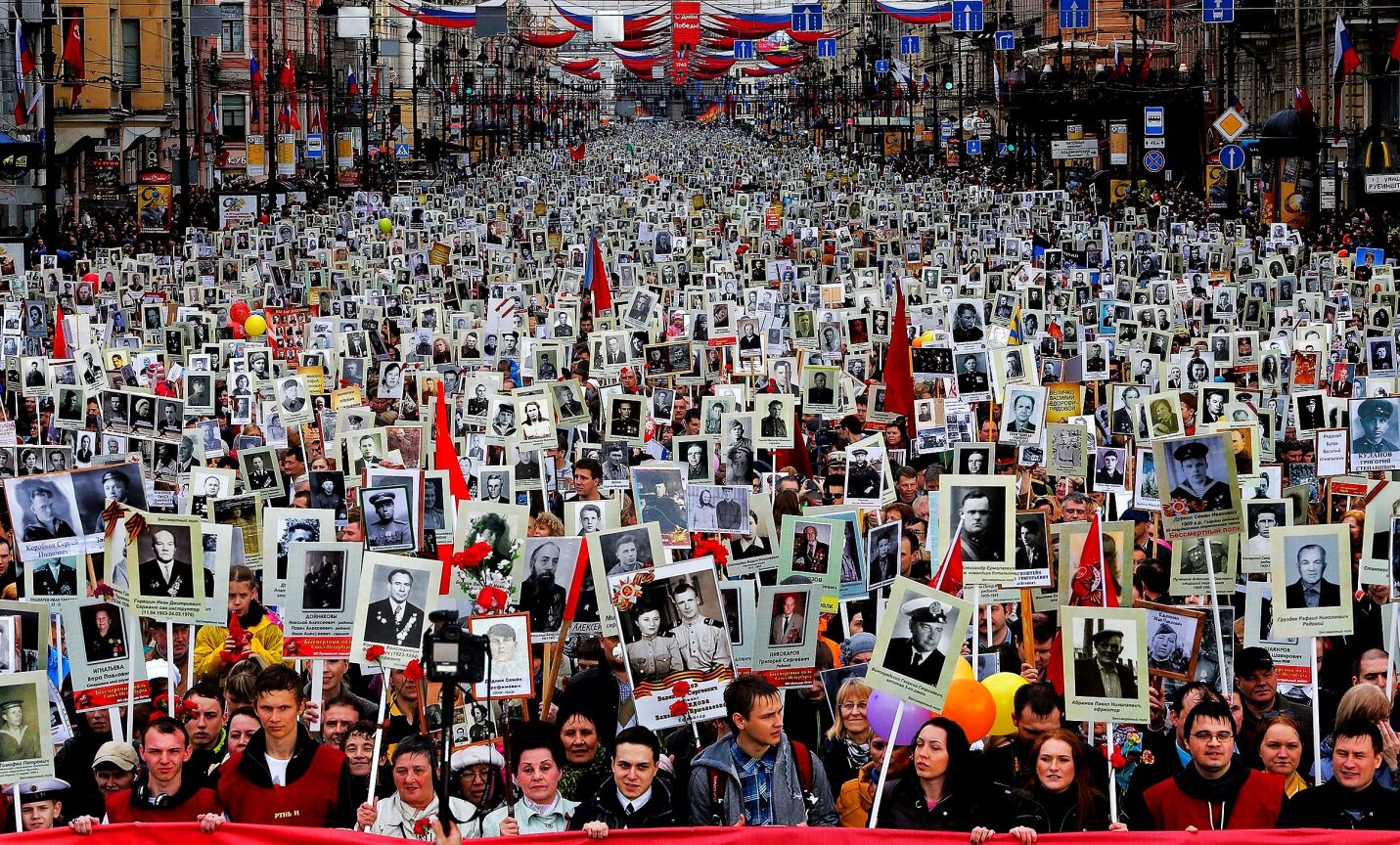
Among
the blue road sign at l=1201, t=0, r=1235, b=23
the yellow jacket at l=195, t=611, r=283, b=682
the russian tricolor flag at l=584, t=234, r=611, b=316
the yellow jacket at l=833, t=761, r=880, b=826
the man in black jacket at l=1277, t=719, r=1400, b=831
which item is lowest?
the yellow jacket at l=833, t=761, r=880, b=826

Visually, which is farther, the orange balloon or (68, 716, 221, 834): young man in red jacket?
the orange balloon

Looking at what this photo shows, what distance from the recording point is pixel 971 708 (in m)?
8.88

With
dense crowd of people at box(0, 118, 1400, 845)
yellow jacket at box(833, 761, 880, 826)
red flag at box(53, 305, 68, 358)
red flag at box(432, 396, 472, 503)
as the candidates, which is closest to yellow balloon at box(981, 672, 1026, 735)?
dense crowd of people at box(0, 118, 1400, 845)

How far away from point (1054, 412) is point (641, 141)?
6242 inches

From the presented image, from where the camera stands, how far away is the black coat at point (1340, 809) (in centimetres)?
762

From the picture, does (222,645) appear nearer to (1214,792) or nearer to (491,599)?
(491,599)

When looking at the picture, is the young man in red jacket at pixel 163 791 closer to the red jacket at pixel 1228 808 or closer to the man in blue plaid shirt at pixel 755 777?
the man in blue plaid shirt at pixel 755 777

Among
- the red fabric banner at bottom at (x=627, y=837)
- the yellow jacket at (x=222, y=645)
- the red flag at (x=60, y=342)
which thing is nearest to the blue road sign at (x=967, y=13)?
the red flag at (x=60, y=342)

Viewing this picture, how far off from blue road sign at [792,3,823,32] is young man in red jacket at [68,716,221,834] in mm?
60036

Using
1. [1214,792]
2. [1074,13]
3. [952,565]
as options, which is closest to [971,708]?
[1214,792]

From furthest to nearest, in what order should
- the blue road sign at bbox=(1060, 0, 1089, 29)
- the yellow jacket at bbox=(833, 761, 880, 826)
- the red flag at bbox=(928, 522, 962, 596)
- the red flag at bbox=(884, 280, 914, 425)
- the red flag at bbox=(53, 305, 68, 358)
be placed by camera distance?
the blue road sign at bbox=(1060, 0, 1089, 29) → the red flag at bbox=(53, 305, 68, 358) → the red flag at bbox=(884, 280, 914, 425) → the red flag at bbox=(928, 522, 962, 596) → the yellow jacket at bbox=(833, 761, 880, 826)

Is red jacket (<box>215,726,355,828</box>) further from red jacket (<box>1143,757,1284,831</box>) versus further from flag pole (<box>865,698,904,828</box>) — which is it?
red jacket (<box>1143,757,1284,831</box>)

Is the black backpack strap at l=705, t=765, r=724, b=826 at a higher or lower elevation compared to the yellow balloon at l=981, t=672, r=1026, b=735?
lower

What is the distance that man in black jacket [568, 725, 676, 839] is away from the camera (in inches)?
311
